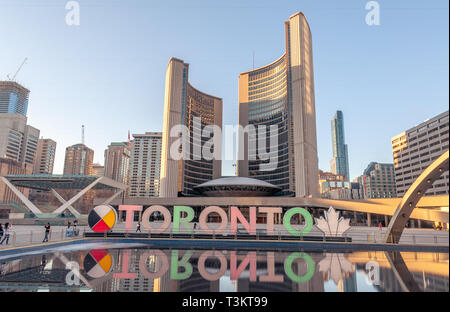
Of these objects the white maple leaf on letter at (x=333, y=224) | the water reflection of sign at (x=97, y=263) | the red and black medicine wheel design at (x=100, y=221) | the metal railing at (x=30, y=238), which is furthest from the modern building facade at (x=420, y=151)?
Result: the metal railing at (x=30, y=238)

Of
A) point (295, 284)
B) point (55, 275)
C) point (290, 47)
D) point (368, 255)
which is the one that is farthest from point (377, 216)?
point (290, 47)

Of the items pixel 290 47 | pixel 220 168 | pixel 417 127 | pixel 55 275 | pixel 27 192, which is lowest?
pixel 55 275

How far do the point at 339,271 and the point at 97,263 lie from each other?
14.6 meters

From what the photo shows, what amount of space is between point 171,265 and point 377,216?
61.2m

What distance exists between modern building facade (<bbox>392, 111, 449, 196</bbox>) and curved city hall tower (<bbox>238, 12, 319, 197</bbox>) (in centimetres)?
6333

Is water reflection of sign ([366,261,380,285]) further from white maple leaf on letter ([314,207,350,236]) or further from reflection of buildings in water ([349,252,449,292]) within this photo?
white maple leaf on letter ([314,207,350,236])

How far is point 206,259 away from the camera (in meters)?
17.9

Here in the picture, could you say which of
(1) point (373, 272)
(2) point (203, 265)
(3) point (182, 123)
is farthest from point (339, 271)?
(3) point (182, 123)

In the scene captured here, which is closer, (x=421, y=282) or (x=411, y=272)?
(x=421, y=282)

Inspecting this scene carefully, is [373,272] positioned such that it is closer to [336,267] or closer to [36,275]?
[336,267]

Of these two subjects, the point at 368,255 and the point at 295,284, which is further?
the point at 368,255

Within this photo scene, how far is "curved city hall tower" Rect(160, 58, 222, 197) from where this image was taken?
108562 millimetres

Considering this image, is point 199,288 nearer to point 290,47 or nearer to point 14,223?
point 14,223

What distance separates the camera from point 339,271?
14531 mm
